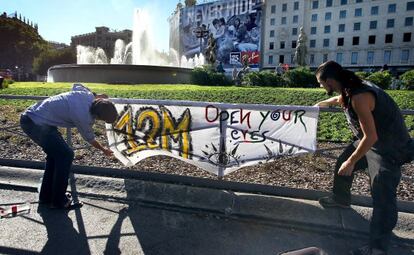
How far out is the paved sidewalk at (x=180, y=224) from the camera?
3.48 meters

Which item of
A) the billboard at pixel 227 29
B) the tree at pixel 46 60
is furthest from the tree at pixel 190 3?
the tree at pixel 46 60

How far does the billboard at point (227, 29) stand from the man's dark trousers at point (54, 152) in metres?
78.4

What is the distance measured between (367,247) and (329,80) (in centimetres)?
161

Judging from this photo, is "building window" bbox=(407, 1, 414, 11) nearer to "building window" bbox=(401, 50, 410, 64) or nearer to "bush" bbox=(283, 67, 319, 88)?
"building window" bbox=(401, 50, 410, 64)

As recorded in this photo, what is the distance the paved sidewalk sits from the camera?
137 inches

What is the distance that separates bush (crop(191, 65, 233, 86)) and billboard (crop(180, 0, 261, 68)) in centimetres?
6055

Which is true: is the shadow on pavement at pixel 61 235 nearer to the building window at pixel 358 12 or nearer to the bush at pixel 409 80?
the bush at pixel 409 80

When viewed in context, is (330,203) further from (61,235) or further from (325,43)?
(325,43)

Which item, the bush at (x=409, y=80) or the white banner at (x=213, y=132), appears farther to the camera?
the bush at (x=409, y=80)

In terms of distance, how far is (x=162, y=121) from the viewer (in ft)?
17.1

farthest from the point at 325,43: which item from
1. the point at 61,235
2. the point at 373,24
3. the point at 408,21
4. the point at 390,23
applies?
the point at 61,235

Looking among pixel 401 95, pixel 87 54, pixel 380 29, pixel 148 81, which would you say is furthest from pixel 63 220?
pixel 380 29

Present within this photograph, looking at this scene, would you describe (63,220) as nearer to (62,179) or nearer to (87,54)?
(62,179)

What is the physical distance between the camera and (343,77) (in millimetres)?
3201
